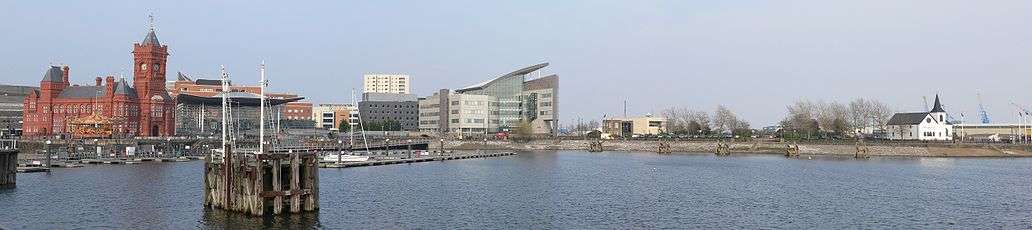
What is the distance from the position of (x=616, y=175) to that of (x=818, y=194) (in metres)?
22.2

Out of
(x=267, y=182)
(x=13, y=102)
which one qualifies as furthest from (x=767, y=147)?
(x=13, y=102)

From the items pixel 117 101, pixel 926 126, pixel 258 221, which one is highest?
pixel 117 101

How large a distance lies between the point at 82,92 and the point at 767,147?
11300 centimetres

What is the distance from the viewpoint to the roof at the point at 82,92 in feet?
473

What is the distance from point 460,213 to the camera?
44531mm

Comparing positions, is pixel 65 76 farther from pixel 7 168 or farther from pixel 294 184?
pixel 294 184

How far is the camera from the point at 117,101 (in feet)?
462

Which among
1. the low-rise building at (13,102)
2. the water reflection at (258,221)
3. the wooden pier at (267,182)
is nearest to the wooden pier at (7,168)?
the wooden pier at (267,182)

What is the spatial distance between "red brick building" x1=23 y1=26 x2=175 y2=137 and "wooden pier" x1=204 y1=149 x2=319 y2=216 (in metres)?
110

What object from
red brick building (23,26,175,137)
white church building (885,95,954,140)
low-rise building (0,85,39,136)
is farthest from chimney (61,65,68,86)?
white church building (885,95,954,140)

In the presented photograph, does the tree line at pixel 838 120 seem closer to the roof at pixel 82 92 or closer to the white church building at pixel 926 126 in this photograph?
the white church building at pixel 926 126

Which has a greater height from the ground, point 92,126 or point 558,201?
point 92,126

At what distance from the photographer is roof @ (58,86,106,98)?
144 metres

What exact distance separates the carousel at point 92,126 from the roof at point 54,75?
15.3 metres
